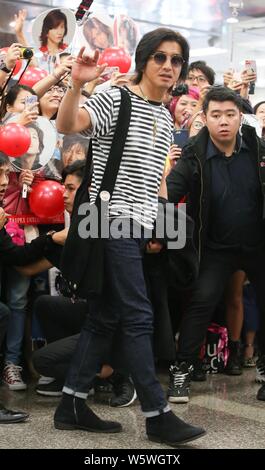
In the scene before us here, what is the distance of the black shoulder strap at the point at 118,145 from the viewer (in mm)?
2988

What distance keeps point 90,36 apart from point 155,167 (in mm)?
2693

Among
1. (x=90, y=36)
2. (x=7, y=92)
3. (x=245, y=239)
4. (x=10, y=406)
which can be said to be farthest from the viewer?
(x=90, y=36)

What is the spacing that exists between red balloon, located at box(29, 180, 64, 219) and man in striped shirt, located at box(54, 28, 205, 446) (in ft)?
3.34

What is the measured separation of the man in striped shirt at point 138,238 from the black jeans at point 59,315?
730mm

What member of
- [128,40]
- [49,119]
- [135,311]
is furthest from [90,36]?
[135,311]

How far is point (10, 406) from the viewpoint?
→ 3.71 metres

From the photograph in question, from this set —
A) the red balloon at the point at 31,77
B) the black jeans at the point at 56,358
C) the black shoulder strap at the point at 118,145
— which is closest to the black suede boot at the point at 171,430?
the black jeans at the point at 56,358

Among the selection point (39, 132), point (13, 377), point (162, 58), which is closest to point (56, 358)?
point (13, 377)

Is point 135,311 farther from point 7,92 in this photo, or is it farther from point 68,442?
point 7,92

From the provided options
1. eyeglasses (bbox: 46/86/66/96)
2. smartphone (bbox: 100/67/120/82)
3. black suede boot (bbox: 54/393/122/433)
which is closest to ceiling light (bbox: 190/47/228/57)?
smartphone (bbox: 100/67/120/82)

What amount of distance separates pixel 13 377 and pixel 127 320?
48.0 inches

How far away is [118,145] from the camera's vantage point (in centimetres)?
299

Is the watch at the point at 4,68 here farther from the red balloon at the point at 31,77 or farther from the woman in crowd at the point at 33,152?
the red balloon at the point at 31,77

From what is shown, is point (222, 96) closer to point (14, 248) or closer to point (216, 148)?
point (216, 148)
